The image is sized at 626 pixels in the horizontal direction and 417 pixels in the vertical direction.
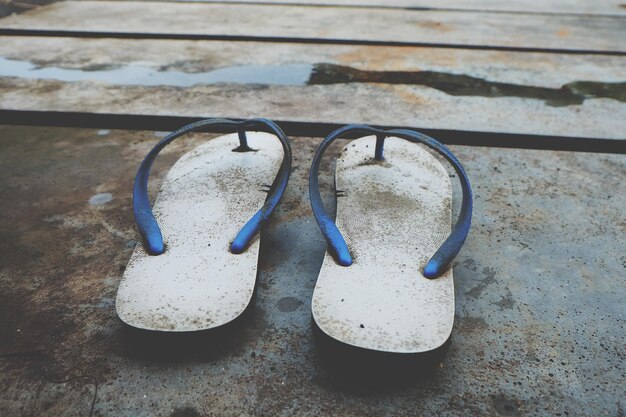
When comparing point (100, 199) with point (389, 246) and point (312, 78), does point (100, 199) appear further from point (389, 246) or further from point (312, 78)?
point (312, 78)

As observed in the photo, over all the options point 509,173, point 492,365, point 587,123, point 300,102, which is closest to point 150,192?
point 300,102

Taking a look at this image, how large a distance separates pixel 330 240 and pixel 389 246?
17cm

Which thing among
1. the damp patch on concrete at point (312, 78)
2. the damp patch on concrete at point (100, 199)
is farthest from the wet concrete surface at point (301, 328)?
the damp patch on concrete at point (312, 78)

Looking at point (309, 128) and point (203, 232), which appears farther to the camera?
point (309, 128)

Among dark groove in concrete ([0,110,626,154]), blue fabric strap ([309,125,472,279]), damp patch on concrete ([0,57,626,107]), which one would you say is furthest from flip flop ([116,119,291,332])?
damp patch on concrete ([0,57,626,107])

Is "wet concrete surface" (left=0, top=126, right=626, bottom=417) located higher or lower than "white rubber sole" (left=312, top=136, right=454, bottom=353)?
lower

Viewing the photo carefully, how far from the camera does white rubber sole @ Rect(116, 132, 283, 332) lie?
3.35 ft

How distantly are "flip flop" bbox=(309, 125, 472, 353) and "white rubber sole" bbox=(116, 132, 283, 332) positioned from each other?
0.22 m

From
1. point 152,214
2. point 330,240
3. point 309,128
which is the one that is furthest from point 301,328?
point 309,128

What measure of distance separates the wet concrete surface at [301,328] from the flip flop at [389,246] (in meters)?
0.07

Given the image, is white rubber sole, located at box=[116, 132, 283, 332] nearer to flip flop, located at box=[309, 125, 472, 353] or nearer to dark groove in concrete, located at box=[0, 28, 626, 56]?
flip flop, located at box=[309, 125, 472, 353]

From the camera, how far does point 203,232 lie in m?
1.28

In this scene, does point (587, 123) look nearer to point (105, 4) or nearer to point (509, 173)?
point (509, 173)

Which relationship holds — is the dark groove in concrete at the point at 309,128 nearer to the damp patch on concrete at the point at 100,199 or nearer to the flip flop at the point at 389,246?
the flip flop at the point at 389,246
